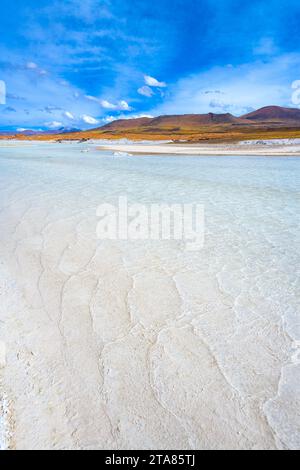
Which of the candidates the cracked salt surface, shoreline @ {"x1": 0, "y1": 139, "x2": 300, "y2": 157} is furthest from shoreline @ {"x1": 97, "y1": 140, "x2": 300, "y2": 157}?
the cracked salt surface

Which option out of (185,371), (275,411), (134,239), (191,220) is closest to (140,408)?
(185,371)

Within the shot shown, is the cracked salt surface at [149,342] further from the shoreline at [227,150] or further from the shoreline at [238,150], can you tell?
the shoreline at [238,150]

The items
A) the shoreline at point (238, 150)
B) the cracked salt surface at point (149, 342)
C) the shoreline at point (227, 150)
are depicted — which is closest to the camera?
the cracked salt surface at point (149, 342)

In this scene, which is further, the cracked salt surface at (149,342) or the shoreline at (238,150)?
the shoreline at (238,150)

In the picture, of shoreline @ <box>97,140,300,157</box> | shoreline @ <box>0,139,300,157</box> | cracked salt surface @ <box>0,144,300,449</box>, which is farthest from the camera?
shoreline @ <box>0,139,300,157</box>

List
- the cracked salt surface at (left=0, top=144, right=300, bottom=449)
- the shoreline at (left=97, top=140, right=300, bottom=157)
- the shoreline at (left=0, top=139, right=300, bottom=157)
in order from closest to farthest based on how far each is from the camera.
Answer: the cracked salt surface at (left=0, top=144, right=300, bottom=449) → the shoreline at (left=97, top=140, right=300, bottom=157) → the shoreline at (left=0, top=139, right=300, bottom=157)

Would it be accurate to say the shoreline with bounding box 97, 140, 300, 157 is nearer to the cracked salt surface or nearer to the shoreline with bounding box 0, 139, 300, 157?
the shoreline with bounding box 0, 139, 300, 157

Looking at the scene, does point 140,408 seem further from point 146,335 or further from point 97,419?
point 146,335

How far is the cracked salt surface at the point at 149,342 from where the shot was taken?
1.63 meters

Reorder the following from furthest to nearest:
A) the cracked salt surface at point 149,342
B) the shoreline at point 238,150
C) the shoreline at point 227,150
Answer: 1. the shoreline at point 227,150
2. the shoreline at point 238,150
3. the cracked salt surface at point 149,342

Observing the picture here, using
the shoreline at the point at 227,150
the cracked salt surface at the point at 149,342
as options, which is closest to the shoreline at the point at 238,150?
the shoreline at the point at 227,150

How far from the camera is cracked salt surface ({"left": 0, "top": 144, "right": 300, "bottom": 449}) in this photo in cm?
163

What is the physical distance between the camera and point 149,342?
2.28m

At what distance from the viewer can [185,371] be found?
2010 millimetres
